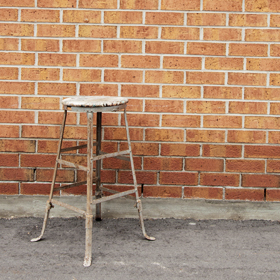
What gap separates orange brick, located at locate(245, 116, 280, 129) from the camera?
3.40 meters

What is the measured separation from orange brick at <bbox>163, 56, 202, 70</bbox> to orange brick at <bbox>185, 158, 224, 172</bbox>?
0.75m

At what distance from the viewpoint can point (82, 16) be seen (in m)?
3.35

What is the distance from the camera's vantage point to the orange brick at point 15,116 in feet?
11.3

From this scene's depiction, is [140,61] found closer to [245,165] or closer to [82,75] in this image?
[82,75]

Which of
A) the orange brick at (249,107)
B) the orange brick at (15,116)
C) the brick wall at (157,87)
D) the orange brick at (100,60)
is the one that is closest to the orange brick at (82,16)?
the brick wall at (157,87)

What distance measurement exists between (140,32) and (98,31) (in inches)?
13.2

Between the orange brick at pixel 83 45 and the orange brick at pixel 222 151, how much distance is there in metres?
1.19

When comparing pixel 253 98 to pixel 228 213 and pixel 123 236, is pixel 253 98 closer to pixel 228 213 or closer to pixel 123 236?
pixel 228 213

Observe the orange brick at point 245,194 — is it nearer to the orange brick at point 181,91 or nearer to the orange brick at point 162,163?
the orange brick at point 162,163

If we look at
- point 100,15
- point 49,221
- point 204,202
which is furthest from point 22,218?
point 100,15

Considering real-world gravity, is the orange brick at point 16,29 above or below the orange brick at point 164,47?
above

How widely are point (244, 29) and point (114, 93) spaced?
1.15 meters

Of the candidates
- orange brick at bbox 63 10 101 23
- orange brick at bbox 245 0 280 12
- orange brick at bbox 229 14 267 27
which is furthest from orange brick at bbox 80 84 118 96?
orange brick at bbox 245 0 280 12

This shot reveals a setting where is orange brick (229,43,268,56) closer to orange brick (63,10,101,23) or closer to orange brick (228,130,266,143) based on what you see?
orange brick (228,130,266,143)
